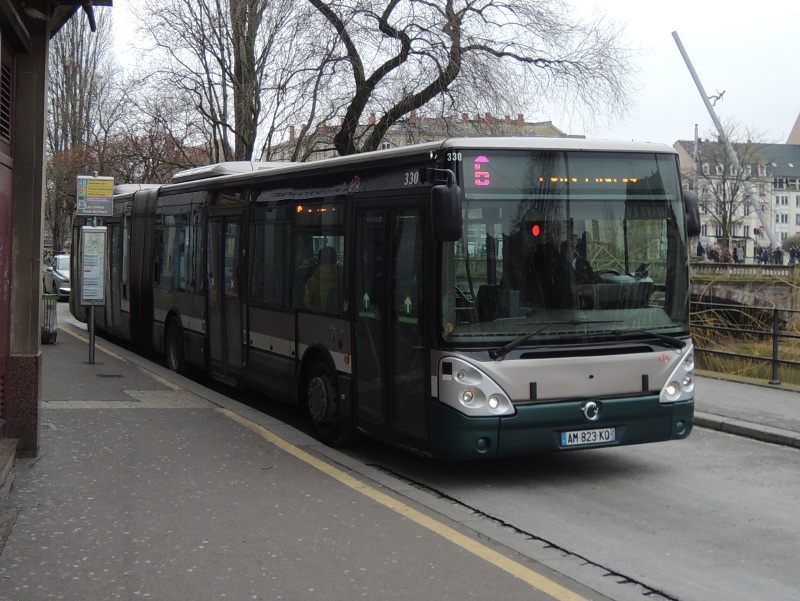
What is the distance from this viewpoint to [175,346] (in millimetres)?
15375

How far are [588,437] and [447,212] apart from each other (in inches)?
83.7

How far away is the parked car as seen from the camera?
36.2 metres

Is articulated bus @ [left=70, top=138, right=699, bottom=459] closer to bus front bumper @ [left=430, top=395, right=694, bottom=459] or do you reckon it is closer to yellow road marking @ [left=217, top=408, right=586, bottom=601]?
bus front bumper @ [left=430, top=395, right=694, bottom=459]

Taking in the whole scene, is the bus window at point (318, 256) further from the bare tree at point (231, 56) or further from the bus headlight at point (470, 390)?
the bare tree at point (231, 56)

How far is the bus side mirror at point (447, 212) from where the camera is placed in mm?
7504

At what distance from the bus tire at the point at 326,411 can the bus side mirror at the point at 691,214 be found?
3.38 meters

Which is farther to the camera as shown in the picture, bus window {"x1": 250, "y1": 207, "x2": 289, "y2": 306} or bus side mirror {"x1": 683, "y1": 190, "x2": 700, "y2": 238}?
bus window {"x1": 250, "y1": 207, "x2": 289, "y2": 306}

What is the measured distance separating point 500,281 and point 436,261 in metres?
0.50

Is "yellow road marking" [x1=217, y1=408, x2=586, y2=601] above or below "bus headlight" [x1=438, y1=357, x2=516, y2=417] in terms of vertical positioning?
below

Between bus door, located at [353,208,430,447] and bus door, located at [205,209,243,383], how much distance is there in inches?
139

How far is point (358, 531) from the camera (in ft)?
21.7

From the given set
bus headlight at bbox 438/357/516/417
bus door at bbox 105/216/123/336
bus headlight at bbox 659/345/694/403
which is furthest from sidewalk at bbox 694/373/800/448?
bus door at bbox 105/216/123/336

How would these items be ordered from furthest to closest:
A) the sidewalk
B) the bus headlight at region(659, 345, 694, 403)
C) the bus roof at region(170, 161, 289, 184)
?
the bus roof at region(170, 161, 289, 184) < the sidewalk < the bus headlight at region(659, 345, 694, 403)

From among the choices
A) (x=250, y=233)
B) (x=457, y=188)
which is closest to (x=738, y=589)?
(x=457, y=188)
